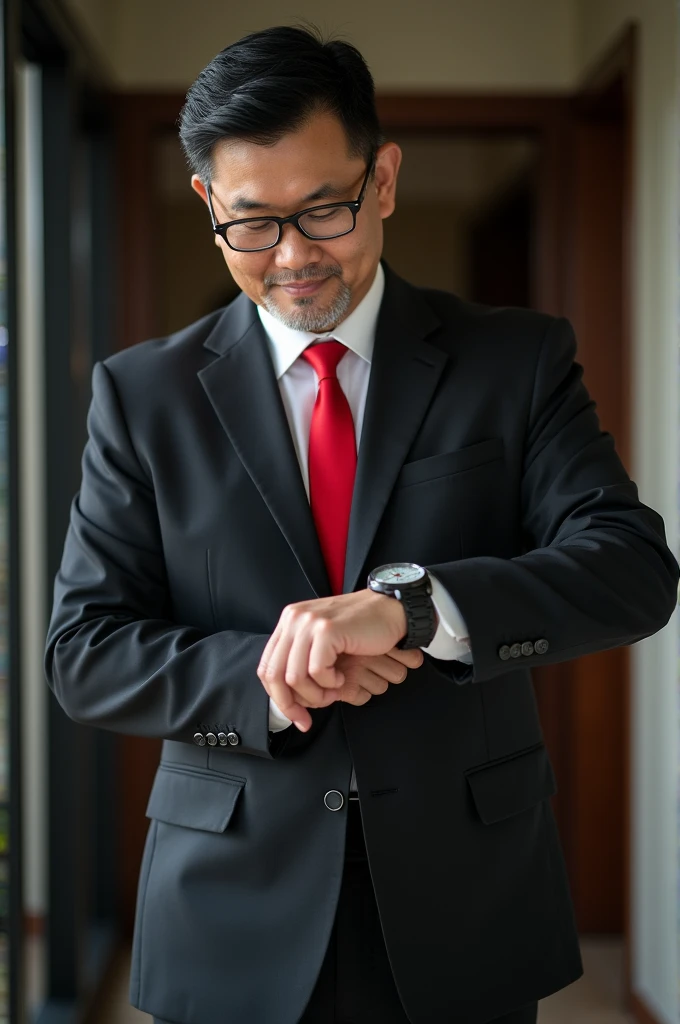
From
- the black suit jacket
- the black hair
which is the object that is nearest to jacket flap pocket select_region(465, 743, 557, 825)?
the black suit jacket

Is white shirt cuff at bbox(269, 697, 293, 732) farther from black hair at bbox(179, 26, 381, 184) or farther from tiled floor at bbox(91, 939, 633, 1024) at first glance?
tiled floor at bbox(91, 939, 633, 1024)

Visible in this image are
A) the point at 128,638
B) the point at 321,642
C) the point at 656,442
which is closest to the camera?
the point at 321,642

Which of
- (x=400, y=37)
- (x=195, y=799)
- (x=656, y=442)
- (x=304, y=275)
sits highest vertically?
(x=400, y=37)

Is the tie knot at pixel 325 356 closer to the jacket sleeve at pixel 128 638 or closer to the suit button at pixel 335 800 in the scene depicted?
the jacket sleeve at pixel 128 638

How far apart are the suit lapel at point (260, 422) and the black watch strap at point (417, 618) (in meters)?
0.20

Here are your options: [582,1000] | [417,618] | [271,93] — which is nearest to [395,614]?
[417,618]

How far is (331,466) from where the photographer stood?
1487 mm

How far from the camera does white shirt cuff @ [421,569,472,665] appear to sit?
1272mm

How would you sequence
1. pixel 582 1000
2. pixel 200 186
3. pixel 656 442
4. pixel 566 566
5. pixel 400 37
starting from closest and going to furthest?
pixel 566 566 → pixel 200 186 → pixel 656 442 → pixel 582 1000 → pixel 400 37

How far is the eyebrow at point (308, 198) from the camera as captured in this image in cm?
138

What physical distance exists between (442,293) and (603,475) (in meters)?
0.41

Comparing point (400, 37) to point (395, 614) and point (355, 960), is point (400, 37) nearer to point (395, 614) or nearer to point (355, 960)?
point (395, 614)

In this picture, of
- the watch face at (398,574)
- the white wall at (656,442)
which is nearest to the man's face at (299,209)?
the watch face at (398,574)

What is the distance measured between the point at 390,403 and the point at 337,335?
13cm
